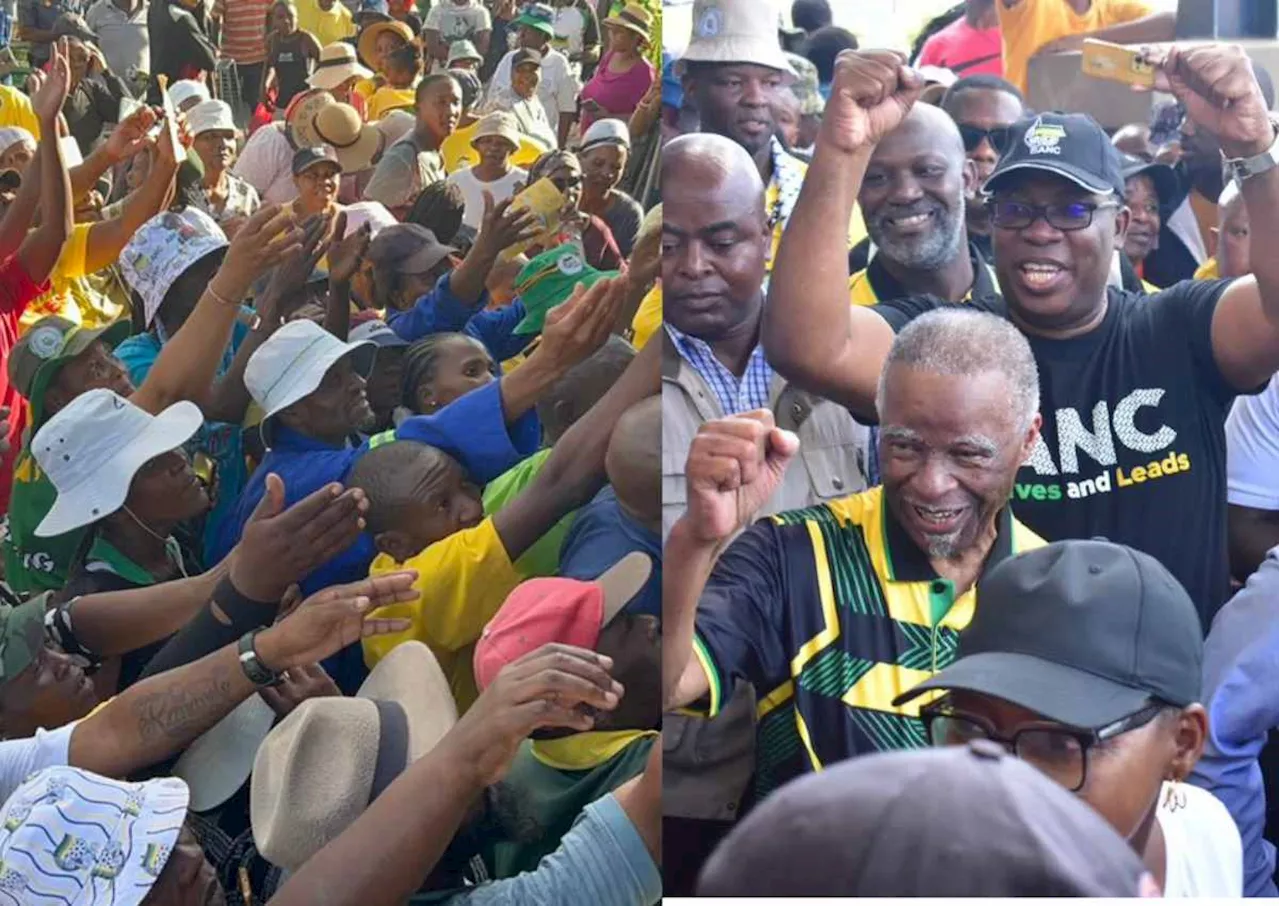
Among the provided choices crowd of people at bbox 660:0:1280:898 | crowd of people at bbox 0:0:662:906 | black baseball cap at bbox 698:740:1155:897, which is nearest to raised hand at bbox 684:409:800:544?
crowd of people at bbox 660:0:1280:898

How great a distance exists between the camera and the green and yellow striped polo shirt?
358 cm

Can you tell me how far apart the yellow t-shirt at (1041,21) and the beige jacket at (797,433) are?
0.75 m

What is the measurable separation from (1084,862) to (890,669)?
2.50 m

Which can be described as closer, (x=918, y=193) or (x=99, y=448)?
(x=918, y=193)

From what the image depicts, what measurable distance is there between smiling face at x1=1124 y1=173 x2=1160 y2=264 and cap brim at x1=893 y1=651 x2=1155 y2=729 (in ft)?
3.08

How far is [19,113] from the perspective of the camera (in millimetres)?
4305

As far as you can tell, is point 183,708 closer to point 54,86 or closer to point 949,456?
point 54,86

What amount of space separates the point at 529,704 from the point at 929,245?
1.20m

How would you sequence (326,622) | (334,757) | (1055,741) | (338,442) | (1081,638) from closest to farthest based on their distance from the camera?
(1055,741) → (1081,638) → (334,757) → (326,622) → (338,442)

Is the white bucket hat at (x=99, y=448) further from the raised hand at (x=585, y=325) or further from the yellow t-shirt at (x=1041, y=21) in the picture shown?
the yellow t-shirt at (x=1041, y=21)

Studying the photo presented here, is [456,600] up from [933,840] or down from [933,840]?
down

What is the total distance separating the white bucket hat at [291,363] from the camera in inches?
159

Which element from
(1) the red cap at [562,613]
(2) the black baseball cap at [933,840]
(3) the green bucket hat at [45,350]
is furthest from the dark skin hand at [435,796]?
(2) the black baseball cap at [933,840]

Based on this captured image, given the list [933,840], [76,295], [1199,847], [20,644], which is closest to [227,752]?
[20,644]
